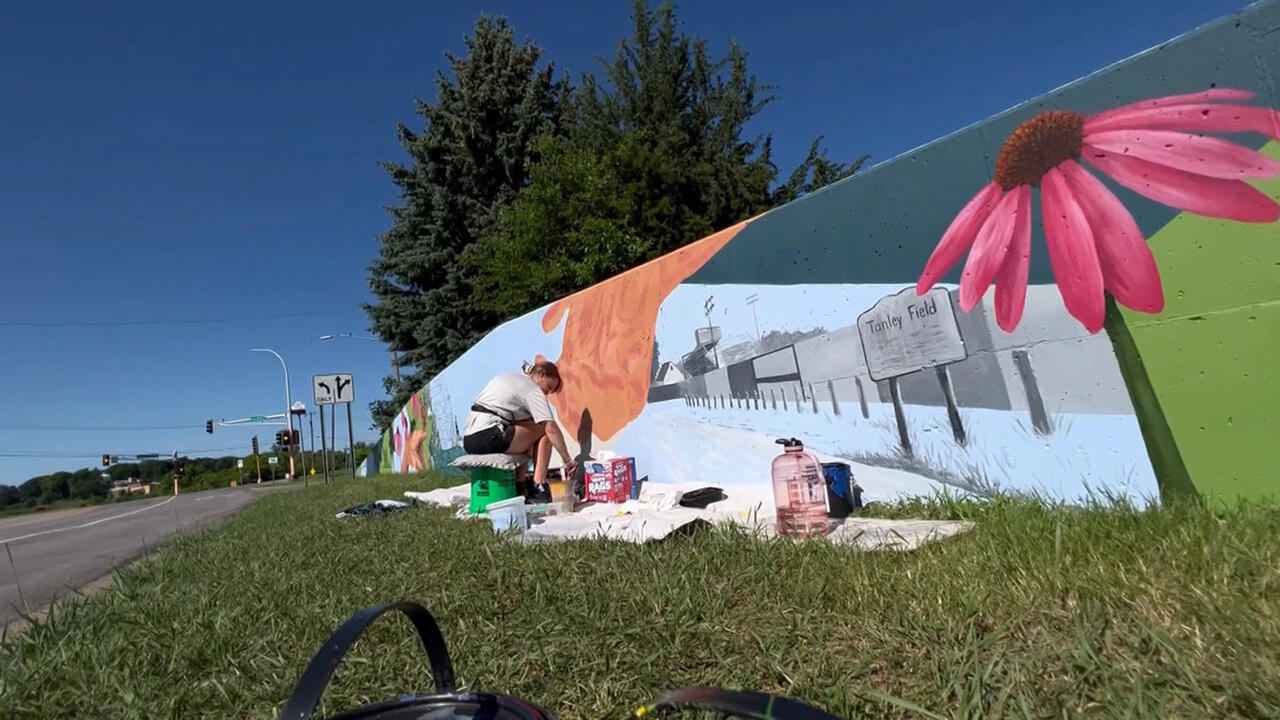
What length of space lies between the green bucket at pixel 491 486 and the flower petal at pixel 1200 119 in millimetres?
4710

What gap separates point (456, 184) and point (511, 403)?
17675 millimetres

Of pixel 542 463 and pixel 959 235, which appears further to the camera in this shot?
pixel 542 463

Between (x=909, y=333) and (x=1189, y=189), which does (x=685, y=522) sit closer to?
(x=909, y=333)

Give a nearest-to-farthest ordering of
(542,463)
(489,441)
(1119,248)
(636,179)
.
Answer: (1119,248)
(489,441)
(542,463)
(636,179)

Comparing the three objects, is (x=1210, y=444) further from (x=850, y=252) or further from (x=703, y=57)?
(x=703, y=57)

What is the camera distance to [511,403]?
5.84 meters

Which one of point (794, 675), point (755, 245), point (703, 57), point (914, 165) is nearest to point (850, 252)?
point (914, 165)

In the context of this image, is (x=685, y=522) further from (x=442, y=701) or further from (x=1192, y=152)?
(x=1192, y=152)

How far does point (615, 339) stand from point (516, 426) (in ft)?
4.08

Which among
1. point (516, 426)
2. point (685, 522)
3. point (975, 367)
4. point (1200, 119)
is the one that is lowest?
point (685, 522)

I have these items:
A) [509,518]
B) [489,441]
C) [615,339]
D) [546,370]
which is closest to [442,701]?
[509,518]

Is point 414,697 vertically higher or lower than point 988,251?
lower

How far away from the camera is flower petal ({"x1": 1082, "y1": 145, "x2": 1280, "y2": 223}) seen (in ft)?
7.26

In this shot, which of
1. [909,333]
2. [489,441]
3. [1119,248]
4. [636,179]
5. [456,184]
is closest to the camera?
[1119,248]
